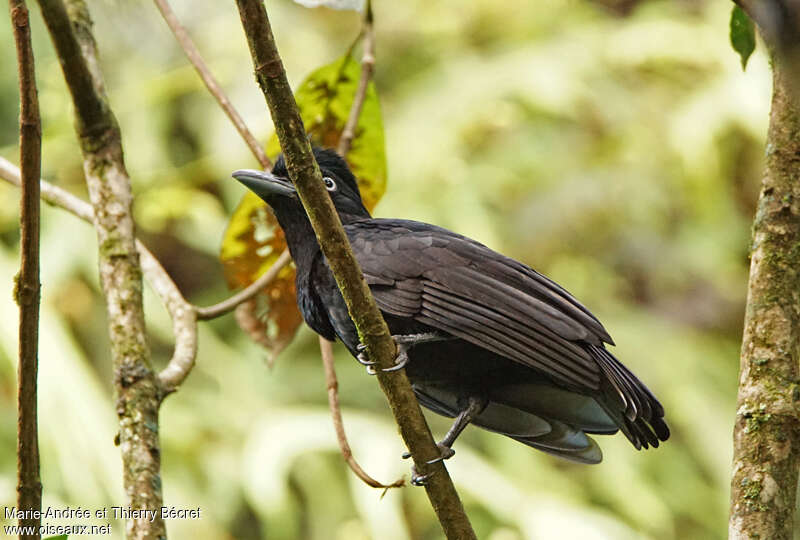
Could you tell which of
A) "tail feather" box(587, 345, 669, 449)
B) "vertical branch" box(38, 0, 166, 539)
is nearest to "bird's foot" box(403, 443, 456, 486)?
"tail feather" box(587, 345, 669, 449)

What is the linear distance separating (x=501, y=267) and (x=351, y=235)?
0.50 meters

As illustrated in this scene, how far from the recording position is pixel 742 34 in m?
2.62

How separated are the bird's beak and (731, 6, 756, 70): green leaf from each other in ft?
4.60

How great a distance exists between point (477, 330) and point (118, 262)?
107 centimetres

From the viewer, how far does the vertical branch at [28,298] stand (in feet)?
6.28

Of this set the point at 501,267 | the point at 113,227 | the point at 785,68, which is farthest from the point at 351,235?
the point at 785,68

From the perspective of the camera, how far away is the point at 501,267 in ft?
9.23

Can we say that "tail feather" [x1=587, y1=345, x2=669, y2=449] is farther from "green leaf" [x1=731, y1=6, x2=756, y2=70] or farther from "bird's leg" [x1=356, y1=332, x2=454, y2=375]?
"green leaf" [x1=731, y1=6, x2=756, y2=70]

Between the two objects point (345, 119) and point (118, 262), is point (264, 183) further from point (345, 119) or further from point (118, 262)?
point (345, 119)

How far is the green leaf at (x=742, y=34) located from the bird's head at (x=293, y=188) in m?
1.29

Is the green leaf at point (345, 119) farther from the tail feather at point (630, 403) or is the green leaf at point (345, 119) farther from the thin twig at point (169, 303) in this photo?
the tail feather at point (630, 403)

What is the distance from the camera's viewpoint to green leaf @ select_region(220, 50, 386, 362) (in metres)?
3.46

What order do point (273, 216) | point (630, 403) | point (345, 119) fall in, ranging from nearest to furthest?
point (630, 403) < point (273, 216) < point (345, 119)

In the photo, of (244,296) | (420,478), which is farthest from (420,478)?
(244,296)
